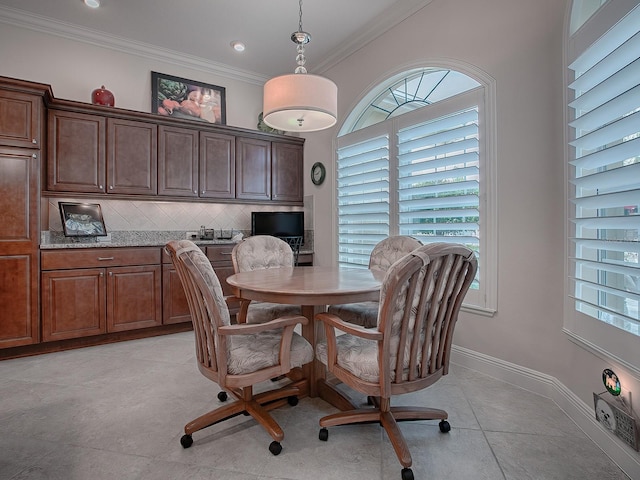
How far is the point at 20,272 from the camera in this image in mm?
2871

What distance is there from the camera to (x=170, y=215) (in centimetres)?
411

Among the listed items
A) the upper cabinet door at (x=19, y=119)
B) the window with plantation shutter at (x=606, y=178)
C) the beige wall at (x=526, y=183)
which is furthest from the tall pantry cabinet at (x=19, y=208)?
the window with plantation shutter at (x=606, y=178)

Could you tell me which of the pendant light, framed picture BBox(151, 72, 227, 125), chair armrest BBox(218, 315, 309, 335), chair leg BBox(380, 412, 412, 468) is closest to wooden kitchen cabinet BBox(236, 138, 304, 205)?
framed picture BBox(151, 72, 227, 125)

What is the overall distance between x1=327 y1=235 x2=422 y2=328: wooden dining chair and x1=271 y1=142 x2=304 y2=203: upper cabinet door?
2.21 meters

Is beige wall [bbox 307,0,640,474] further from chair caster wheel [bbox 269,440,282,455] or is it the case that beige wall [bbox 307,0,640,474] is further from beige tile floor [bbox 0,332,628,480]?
chair caster wheel [bbox 269,440,282,455]

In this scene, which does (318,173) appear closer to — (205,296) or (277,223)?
(277,223)

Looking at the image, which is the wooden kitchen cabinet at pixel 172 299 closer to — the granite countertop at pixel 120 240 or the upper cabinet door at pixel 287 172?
the granite countertop at pixel 120 240

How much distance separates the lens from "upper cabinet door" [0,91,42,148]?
279 centimetres

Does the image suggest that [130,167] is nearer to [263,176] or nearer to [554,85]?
[263,176]

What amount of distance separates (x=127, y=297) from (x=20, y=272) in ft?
2.80

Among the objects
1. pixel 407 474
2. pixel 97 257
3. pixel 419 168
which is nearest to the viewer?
pixel 407 474

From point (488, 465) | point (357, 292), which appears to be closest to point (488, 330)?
point (488, 465)

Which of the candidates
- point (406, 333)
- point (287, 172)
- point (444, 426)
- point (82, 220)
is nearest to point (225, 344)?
point (406, 333)

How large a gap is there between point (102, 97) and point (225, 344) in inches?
130
